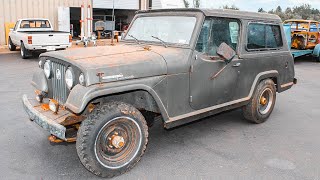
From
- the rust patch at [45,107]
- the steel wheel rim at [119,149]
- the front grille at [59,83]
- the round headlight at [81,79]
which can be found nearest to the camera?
the round headlight at [81,79]

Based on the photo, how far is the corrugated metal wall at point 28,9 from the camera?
694 inches

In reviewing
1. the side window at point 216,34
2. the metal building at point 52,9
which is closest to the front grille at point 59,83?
the side window at point 216,34

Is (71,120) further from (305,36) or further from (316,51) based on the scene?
(316,51)

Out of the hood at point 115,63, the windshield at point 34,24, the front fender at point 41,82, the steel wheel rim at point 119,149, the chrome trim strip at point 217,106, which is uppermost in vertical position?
the windshield at point 34,24

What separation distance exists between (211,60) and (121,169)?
6.53 feet

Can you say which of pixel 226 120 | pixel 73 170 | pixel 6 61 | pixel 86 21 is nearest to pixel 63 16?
pixel 86 21

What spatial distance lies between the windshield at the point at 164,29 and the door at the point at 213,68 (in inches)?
8.5

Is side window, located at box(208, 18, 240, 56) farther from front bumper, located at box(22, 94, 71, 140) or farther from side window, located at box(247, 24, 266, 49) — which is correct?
front bumper, located at box(22, 94, 71, 140)

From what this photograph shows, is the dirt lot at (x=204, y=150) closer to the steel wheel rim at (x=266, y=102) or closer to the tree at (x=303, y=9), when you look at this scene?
the steel wheel rim at (x=266, y=102)

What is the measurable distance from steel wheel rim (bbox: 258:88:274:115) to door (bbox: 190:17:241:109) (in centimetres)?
100

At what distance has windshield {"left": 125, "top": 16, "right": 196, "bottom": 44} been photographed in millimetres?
4594

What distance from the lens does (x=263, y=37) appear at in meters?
5.68

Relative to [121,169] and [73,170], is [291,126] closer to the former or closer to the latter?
[121,169]

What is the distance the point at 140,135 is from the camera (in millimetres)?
3961
